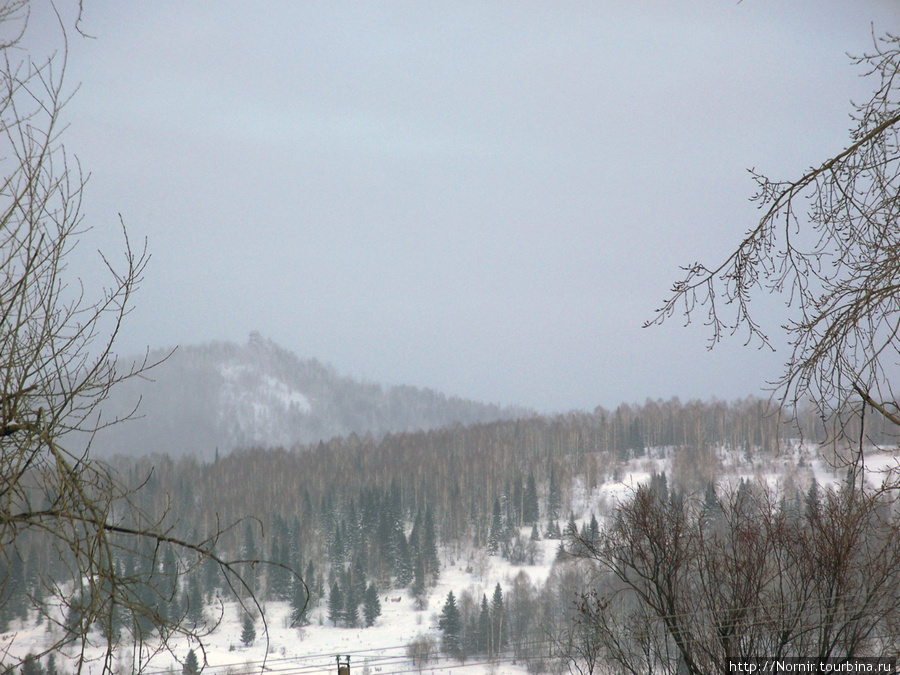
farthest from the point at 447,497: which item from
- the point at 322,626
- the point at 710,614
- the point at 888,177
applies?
the point at 888,177

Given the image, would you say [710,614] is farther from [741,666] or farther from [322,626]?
[322,626]

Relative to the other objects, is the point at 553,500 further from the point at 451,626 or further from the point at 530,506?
the point at 451,626

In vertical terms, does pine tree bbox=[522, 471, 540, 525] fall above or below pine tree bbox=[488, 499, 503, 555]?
above

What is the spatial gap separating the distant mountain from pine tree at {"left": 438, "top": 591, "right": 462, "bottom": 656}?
3076 inches

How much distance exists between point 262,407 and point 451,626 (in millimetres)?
120669

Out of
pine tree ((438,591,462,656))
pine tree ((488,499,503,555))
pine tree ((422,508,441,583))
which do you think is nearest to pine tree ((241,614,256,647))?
pine tree ((438,591,462,656))

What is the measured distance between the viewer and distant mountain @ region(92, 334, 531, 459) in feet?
411

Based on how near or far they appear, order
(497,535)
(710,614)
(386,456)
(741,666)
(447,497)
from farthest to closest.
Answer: (386,456) → (447,497) → (497,535) → (710,614) → (741,666)

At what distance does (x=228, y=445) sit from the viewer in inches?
5017

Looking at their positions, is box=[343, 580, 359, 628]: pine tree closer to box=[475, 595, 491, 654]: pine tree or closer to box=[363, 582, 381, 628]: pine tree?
box=[363, 582, 381, 628]: pine tree

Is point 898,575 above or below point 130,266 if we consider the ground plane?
below

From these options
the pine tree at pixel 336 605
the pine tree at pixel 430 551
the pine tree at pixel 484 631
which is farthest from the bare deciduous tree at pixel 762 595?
the pine tree at pixel 430 551

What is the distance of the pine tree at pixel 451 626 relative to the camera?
37875 mm

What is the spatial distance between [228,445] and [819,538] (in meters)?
130
